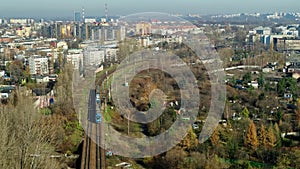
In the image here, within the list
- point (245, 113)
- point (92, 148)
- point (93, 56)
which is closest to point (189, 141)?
point (92, 148)

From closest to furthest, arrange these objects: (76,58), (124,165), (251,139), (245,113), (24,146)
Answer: (24,146) < (124,165) < (251,139) < (245,113) < (76,58)

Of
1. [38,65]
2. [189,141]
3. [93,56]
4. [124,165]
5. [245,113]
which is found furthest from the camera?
[93,56]

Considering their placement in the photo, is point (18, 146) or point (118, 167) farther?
point (118, 167)

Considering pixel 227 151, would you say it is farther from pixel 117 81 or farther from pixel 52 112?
pixel 117 81

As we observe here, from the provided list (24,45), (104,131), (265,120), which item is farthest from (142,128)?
(24,45)

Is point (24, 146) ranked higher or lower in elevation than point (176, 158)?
higher

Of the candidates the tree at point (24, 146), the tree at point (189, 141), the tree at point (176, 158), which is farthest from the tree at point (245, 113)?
the tree at point (24, 146)

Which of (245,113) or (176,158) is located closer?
(176,158)

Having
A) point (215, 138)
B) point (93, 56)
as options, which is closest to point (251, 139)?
point (215, 138)

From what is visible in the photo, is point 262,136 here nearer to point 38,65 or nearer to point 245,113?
point 245,113

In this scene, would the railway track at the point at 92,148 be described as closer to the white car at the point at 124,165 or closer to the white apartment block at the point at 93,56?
the white car at the point at 124,165

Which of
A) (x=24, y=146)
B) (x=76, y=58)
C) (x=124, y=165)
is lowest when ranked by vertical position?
(x=124, y=165)
